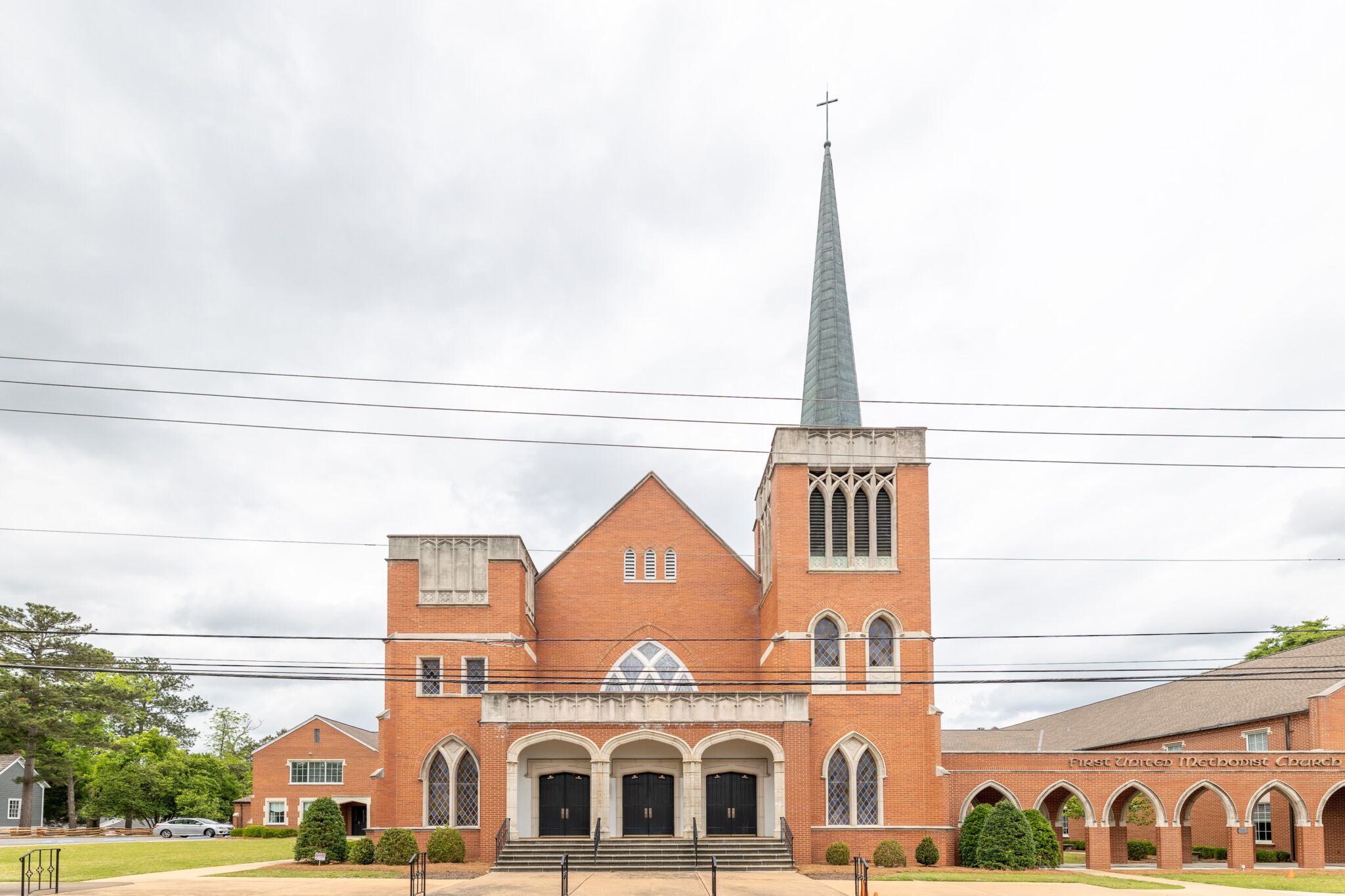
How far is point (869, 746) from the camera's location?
36156mm

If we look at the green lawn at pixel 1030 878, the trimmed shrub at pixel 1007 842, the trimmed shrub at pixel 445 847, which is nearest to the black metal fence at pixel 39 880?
the trimmed shrub at pixel 445 847

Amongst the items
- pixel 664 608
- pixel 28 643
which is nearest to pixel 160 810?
pixel 28 643

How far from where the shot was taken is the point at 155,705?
8812 cm

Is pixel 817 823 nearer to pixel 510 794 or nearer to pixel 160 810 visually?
pixel 510 794

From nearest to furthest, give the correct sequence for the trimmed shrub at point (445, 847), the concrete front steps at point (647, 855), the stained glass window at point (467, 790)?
1. the concrete front steps at point (647, 855)
2. the trimmed shrub at point (445, 847)
3. the stained glass window at point (467, 790)

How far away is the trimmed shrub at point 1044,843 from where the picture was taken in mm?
34844

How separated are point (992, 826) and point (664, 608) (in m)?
14.8

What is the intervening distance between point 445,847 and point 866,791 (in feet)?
A: 43.3

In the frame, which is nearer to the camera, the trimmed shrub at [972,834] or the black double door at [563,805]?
the trimmed shrub at [972,834]

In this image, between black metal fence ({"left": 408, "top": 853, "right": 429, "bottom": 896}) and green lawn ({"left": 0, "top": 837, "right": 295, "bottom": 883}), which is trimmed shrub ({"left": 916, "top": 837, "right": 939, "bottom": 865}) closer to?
black metal fence ({"left": 408, "top": 853, "right": 429, "bottom": 896})

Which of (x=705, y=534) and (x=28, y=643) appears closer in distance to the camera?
(x=705, y=534)

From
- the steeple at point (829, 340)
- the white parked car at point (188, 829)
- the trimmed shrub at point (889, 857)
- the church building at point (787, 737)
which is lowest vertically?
the white parked car at point (188, 829)

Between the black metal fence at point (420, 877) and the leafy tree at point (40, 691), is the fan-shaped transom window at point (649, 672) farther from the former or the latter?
the leafy tree at point (40, 691)

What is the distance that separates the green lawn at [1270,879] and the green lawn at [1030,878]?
187cm
